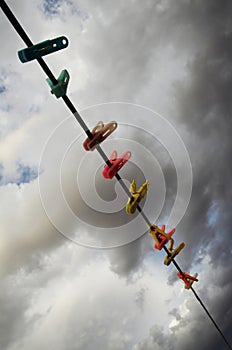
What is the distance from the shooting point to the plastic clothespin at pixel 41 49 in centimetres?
393

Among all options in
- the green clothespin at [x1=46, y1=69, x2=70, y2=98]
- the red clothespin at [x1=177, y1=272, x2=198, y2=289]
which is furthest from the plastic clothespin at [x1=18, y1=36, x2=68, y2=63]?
the red clothespin at [x1=177, y1=272, x2=198, y2=289]

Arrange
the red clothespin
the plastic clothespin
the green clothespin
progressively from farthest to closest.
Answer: the red clothespin, the green clothespin, the plastic clothespin

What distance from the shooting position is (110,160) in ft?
20.8

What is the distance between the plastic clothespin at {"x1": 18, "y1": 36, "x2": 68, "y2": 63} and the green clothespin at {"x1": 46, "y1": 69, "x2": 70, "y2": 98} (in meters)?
0.61

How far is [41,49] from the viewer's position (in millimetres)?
3965

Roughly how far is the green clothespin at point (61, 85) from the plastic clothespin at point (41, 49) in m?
0.61

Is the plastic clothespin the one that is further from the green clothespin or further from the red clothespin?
the red clothespin

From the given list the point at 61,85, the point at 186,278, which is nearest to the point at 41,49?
the point at 61,85

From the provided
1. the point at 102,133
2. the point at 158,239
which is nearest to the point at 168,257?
the point at 158,239

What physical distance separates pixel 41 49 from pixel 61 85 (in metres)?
0.72

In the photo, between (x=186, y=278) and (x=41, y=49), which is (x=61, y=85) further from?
(x=186, y=278)

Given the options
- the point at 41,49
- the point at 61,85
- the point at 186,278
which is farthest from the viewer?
the point at 186,278

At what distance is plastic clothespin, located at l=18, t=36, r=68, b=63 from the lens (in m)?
3.93

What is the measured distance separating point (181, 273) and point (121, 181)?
614 centimetres
